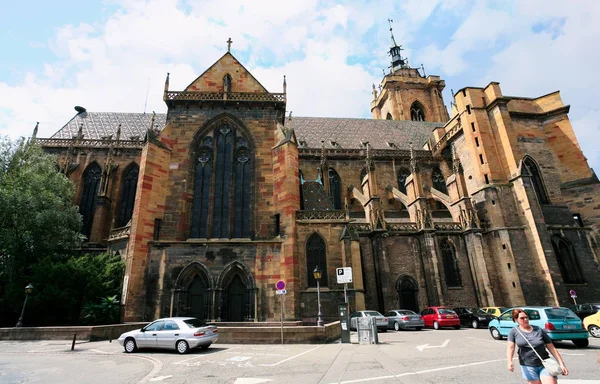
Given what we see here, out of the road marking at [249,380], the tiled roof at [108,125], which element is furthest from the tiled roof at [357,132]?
the road marking at [249,380]

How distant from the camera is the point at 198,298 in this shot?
1727cm

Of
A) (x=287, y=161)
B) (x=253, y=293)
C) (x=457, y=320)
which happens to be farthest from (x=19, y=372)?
(x=457, y=320)

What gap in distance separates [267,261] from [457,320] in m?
11.1

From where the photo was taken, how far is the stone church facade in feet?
57.9

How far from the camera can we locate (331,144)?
33.7 metres

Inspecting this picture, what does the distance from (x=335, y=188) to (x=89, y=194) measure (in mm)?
20832

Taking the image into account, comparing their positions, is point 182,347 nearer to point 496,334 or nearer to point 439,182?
point 496,334

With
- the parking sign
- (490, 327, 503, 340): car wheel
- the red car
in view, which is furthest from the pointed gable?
Result: (490, 327, 503, 340): car wheel

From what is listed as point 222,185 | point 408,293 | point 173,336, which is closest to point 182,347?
point 173,336

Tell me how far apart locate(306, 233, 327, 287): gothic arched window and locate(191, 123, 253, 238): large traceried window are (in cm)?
381

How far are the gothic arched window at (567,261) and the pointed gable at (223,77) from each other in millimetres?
24727

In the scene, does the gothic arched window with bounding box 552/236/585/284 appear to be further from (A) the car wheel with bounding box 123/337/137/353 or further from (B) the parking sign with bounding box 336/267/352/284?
(A) the car wheel with bounding box 123/337/137/353

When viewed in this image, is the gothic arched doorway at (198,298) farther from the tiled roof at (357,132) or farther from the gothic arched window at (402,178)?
the gothic arched window at (402,178)

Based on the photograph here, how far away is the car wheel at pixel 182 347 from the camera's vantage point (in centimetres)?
1050
